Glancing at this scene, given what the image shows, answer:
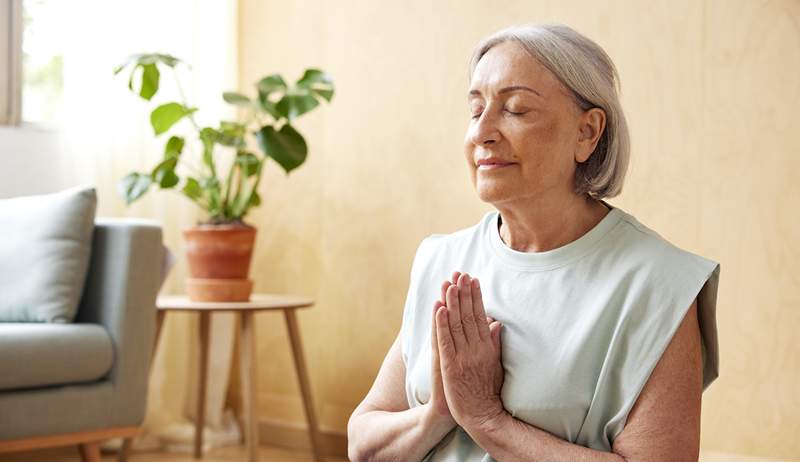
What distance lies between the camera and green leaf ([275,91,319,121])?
3.17 metres

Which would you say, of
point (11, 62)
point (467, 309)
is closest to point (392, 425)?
point (467, 309)

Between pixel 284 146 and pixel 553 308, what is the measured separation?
199 centimetres

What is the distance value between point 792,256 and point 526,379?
1488mm

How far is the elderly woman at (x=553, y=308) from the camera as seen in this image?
1.24 metres

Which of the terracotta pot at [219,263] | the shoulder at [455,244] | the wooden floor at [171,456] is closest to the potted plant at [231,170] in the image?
the terracotta pot at [219,263]

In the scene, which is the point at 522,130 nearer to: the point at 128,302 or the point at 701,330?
the point at 701,330

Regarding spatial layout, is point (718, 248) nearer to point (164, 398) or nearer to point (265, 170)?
point (265, 170)

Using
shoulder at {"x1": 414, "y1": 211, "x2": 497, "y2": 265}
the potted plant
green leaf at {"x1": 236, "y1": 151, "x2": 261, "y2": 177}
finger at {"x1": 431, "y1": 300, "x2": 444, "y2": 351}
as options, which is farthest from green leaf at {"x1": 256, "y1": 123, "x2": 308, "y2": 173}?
finger at {"x1": 431, "y1": 300, "x2": 444, "y2": 351}

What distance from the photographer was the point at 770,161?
2.55 m

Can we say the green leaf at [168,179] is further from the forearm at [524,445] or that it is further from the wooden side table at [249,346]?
the forearm at [524,445]

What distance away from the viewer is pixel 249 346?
10.8ft

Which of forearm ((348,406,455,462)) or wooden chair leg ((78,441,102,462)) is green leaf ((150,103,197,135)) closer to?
wooden chair leg ((78,441,102,462))

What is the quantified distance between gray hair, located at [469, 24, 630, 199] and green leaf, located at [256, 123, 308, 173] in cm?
180

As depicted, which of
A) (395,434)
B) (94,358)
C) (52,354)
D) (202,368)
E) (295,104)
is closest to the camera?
(395,434)
